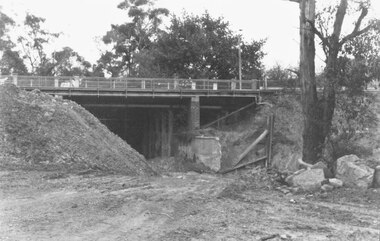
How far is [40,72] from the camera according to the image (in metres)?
65.3

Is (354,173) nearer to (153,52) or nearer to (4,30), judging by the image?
(153,52)

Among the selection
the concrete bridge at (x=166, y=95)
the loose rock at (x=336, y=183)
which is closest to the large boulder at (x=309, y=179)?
the loose rock at (x=336, y=183)

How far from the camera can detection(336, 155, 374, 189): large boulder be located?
12727mm

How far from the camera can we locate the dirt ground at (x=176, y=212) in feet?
26.2

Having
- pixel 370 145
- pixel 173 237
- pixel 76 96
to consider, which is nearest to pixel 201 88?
pixel 76 96

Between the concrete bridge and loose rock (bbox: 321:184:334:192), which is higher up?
the concrete bridge

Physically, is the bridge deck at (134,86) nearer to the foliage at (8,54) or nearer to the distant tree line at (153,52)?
the distant tree line at (153,52)

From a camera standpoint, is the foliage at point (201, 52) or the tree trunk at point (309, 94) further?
the foliage at point (201, 52)

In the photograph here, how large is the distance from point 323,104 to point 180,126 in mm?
23610

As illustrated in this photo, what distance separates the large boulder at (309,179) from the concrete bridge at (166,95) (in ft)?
81.9

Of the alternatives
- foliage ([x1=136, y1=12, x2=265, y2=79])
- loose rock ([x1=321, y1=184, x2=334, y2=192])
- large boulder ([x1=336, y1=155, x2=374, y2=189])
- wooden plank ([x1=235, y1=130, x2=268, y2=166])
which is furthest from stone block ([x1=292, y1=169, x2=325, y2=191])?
foliage ([x1=136, y1=12, x2=265, y2=79])

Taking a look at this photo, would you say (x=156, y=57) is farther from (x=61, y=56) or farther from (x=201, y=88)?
(x=61, y=56)

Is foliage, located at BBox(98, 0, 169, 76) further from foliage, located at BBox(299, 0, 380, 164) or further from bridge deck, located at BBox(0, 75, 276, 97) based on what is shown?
foliage, located at BBox(299, 0, 380, 164)

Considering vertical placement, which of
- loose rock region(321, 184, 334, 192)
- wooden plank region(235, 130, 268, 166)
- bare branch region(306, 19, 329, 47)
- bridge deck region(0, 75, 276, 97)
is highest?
bare branch region(306, 19, 329, 47)
